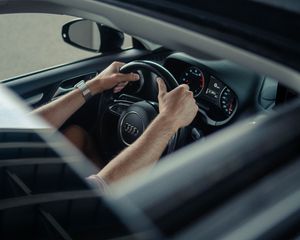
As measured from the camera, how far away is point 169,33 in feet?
3.30

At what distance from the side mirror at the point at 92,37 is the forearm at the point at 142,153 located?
754 millimetres

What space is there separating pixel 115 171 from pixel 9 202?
39cm

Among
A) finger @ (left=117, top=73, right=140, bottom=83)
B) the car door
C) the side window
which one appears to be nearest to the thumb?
finger @ (left=117, top=73, right=140, bottom=83)

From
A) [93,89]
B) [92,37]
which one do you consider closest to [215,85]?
[93,89]

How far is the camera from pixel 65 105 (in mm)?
1884

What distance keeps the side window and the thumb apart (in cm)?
192

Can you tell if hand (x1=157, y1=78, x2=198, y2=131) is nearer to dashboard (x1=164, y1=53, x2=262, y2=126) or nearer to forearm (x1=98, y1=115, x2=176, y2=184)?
forearm (x1=98, y1=115, x2=176, y2=184)

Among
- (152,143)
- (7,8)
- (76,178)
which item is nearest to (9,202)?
(76,178)

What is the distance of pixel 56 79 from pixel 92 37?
23cm

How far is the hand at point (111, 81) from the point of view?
74.9 inches

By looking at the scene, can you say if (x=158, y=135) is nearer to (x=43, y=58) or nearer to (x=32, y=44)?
(x=43, y=58)

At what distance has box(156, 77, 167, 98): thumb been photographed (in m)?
1.68

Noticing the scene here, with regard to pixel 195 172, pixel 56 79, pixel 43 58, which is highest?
pixel 195 172

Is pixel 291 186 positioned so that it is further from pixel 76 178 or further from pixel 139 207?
pixel 76 178
